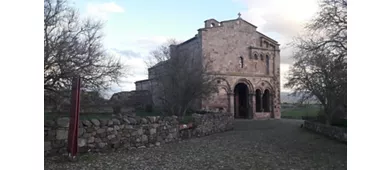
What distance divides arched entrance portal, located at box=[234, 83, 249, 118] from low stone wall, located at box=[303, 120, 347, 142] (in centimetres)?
1068

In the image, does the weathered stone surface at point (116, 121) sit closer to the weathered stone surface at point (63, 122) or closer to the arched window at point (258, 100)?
→ the weathered stone surface at point (63, 122)

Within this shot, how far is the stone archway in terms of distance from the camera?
1076 inches

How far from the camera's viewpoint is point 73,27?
10984mm

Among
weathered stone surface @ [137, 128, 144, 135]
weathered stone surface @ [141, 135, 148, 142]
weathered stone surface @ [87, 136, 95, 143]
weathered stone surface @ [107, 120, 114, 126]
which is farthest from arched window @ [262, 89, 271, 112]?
weathered stone surface @ [87, 136, 95, 143]

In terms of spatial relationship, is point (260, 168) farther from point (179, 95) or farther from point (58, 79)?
point (179, 95)

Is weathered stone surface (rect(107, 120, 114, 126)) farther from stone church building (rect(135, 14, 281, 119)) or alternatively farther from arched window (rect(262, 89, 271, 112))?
arched window (rect(262, 89, 271, 112))

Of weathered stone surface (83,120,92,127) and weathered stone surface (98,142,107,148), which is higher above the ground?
weathered stone surface (83,120,92,127)

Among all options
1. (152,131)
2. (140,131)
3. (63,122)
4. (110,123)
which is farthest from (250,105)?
(63,122)

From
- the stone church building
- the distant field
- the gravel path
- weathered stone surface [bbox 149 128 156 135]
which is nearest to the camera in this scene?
the gravel path

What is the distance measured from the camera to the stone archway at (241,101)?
27.3m

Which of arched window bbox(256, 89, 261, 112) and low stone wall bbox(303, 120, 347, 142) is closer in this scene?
low stone wall bbox(303, 120, 347, 142)

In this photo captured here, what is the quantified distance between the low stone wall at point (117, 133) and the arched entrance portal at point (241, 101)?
15.2 meters

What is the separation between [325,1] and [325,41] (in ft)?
3.89

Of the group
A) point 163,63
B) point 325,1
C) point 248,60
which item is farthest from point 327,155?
point 248,60
